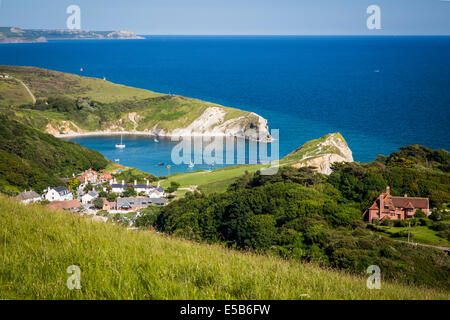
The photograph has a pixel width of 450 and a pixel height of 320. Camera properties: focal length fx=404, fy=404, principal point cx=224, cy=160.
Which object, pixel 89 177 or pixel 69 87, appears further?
pixel 69 87

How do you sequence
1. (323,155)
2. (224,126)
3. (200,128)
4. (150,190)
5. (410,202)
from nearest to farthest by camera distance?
(410,202) < (323,155) < (150,190) < (224,126) < (200,128)

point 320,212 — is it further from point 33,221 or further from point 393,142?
point 393,142

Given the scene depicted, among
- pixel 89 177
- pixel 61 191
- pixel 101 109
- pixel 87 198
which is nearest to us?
pixel 61 191

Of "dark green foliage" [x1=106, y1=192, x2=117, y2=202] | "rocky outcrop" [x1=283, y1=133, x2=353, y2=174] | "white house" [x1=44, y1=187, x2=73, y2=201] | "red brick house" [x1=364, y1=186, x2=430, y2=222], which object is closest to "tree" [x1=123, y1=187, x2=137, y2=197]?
"dark green foliage" [x1=106, y1=192, x2=117, y2=202]

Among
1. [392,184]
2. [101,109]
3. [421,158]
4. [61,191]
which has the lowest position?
[61,191]

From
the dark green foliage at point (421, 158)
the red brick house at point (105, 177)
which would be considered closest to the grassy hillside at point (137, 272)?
the dark green foliage at point (421, 158)

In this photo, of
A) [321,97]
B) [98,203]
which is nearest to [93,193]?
[98,203]

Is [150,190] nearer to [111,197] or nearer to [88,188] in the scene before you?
[111,197]

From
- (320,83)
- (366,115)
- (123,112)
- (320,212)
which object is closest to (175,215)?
(320,212)

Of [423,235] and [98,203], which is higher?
[423,235]

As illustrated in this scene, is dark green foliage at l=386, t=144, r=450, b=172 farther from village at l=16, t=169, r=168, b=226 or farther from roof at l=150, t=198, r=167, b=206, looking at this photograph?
village at l=16, t=169, r=168, b=226
